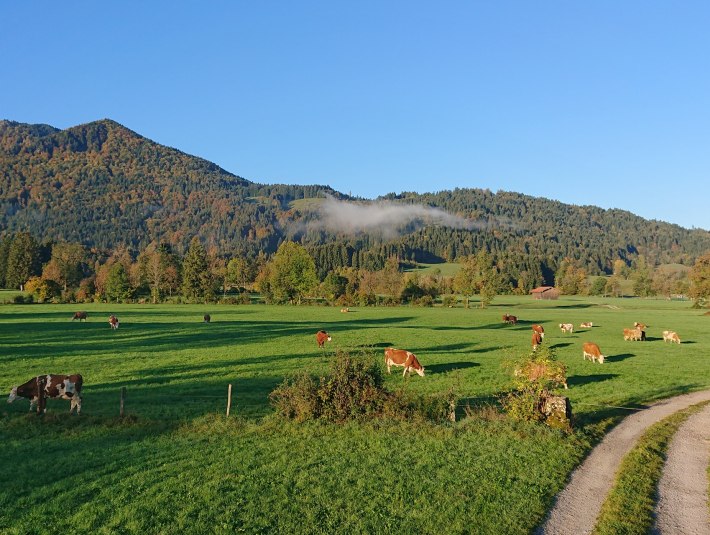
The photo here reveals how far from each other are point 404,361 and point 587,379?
10260mm

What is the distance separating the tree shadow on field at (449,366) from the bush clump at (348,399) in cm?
971

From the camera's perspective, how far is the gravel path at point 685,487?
10227 mm

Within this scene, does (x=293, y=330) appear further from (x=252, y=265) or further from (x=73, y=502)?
(x=252, y=265)

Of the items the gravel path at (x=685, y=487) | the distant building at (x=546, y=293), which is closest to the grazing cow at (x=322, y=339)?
the gravel path at (x=685, y=487)

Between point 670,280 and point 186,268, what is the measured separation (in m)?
163

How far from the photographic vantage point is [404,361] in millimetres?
27609

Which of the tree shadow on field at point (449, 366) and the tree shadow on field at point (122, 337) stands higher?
the tree shadow on field at point (449, 366)

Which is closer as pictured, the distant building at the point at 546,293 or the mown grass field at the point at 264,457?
the mown grass field at the point at 264,457

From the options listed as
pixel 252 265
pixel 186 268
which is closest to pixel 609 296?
pixel 252 265

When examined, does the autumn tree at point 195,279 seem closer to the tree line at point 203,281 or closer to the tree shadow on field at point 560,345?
the tree line at point 203,281

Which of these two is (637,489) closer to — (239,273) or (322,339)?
(322,339)

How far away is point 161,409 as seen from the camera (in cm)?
1897

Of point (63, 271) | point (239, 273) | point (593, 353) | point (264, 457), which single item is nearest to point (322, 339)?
point (593, 353)

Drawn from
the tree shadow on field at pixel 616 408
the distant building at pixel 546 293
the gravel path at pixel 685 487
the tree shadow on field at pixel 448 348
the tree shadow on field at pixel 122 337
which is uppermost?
the distant building at pixel 546 293
